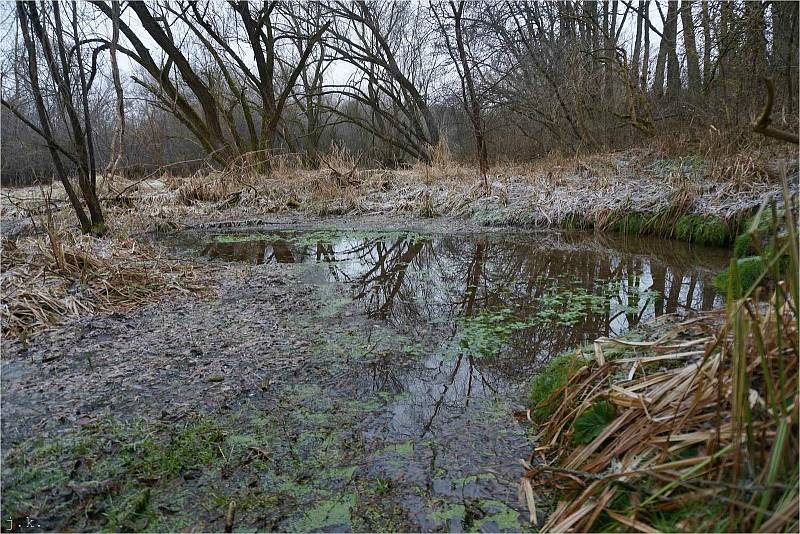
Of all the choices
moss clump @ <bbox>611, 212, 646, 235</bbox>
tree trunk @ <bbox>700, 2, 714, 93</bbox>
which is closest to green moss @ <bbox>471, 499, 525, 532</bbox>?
moss clump @ <bbox>611, 212, 646, 235</bbox>

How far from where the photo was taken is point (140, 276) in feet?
14.5

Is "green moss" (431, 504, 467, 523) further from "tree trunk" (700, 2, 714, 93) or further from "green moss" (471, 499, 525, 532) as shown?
"tree trunk" (700, 2, 714, 93)

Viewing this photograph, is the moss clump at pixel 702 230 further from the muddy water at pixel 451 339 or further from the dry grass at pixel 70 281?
the dry grass at pixel 70 281

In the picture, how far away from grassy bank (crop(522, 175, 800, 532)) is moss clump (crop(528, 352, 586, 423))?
61mm

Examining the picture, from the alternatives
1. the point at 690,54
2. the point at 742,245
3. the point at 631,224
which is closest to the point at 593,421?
the point at 742,245

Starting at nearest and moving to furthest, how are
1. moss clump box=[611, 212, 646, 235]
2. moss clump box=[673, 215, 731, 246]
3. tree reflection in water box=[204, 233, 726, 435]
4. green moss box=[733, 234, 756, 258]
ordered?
1. green moss box=[733, 234, 756, 258]
2. tree reflection in water box=[204, 233, 726, 435]
3. moss clump box=[673, 215, 731, 246]
4. moss clump box=[611, 212, 646, 235]

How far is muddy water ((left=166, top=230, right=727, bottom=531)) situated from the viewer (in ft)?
5.99

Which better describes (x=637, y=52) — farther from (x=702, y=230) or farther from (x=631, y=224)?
(x=702, y=230)

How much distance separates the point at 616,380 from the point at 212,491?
1599mm

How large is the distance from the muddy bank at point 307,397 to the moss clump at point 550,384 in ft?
0.29

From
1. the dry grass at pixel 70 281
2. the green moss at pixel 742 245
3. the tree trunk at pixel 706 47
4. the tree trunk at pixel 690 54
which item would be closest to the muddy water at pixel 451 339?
the green moss at pixel 742 245

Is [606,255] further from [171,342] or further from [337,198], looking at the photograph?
[337,198]

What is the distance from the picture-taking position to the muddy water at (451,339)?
5.99ft

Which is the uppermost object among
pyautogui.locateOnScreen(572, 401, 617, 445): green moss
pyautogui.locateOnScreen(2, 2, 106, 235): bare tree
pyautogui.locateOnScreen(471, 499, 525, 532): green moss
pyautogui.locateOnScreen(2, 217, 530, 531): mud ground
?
pyautogui.locateOnScreen(2, 2, 106, 235): bare tree
